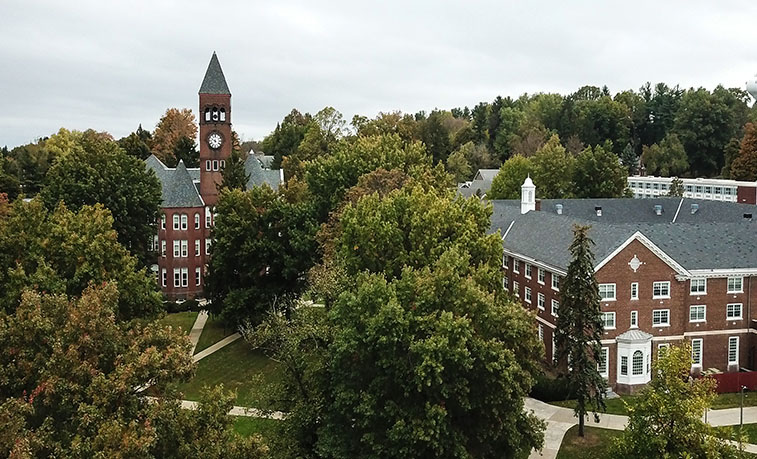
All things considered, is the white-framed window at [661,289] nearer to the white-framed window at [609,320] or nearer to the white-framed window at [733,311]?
the white-framed window at [609,320]

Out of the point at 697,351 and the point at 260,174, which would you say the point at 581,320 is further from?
the point at 260,174

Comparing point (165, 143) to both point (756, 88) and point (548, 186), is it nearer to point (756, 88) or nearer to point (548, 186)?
point (548, 186)

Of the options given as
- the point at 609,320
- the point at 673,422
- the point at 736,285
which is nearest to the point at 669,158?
the point at 736,285

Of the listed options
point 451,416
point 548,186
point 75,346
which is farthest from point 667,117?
point 75,346

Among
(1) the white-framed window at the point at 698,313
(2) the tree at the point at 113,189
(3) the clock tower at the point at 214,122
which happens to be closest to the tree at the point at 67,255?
(2) the tree at the point at 113,189

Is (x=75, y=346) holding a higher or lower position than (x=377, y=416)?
higher

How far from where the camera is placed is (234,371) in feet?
141

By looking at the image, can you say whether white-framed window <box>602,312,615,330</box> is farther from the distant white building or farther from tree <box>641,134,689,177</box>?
tree <box>641,134,689,177</box>

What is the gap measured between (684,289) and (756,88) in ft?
286

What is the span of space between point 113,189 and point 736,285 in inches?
1538

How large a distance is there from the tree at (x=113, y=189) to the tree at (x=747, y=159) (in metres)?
75.2

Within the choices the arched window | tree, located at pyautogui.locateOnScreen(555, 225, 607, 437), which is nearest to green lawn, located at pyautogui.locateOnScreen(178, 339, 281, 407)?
tree, located at pyautogui.locateOnScreen(555, 225, 607, 437)

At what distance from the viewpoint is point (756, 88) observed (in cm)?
11200

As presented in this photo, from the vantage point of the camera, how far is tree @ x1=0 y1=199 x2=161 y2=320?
3272cm
